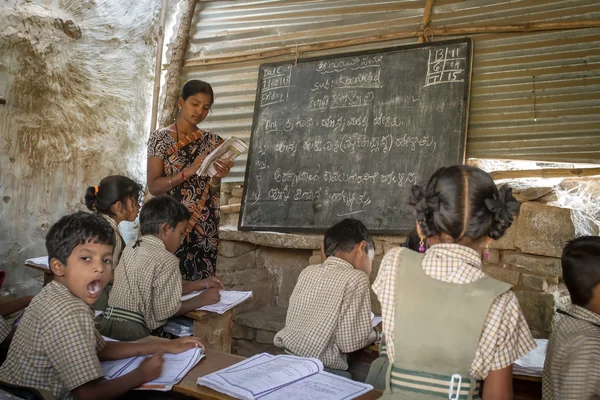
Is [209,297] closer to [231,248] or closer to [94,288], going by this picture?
[94,288]

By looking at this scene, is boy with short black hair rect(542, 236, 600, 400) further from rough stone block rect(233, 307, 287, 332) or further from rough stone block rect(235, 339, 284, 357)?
rough stone block rect(235, 339, 284, 357)

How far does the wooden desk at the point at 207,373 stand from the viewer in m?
1.55

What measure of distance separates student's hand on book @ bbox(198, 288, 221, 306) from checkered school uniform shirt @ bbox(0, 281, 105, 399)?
946mm

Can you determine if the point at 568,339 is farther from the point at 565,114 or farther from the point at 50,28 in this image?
the point at 50,28

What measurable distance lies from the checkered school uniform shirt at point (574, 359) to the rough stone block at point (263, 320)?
8.92 feet

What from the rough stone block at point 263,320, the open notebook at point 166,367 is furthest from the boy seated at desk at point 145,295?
the rough stone block at point 263,320

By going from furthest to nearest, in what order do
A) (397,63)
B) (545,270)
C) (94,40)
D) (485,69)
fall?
1. (94,40)
2. (397,63)
3. (485,69)
4. (545,270)

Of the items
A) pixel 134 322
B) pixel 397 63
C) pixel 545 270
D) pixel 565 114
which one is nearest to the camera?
pixel 134 322

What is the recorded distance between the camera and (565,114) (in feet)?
12.7

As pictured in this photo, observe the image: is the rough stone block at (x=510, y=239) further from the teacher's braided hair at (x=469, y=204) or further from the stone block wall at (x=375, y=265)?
the teacher's braided hair at (x=469, y=204)

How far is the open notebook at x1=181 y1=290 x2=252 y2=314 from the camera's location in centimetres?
256

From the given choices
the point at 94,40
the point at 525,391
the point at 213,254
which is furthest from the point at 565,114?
the point at 94,40

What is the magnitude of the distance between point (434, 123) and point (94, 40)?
330 centimetres

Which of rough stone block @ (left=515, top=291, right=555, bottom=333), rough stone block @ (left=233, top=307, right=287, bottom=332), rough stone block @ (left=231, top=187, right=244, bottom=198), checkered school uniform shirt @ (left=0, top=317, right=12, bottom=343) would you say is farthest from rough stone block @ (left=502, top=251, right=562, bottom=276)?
checkered school uniform shirt @ (left=0, top=317, right=12, bottom=343)
